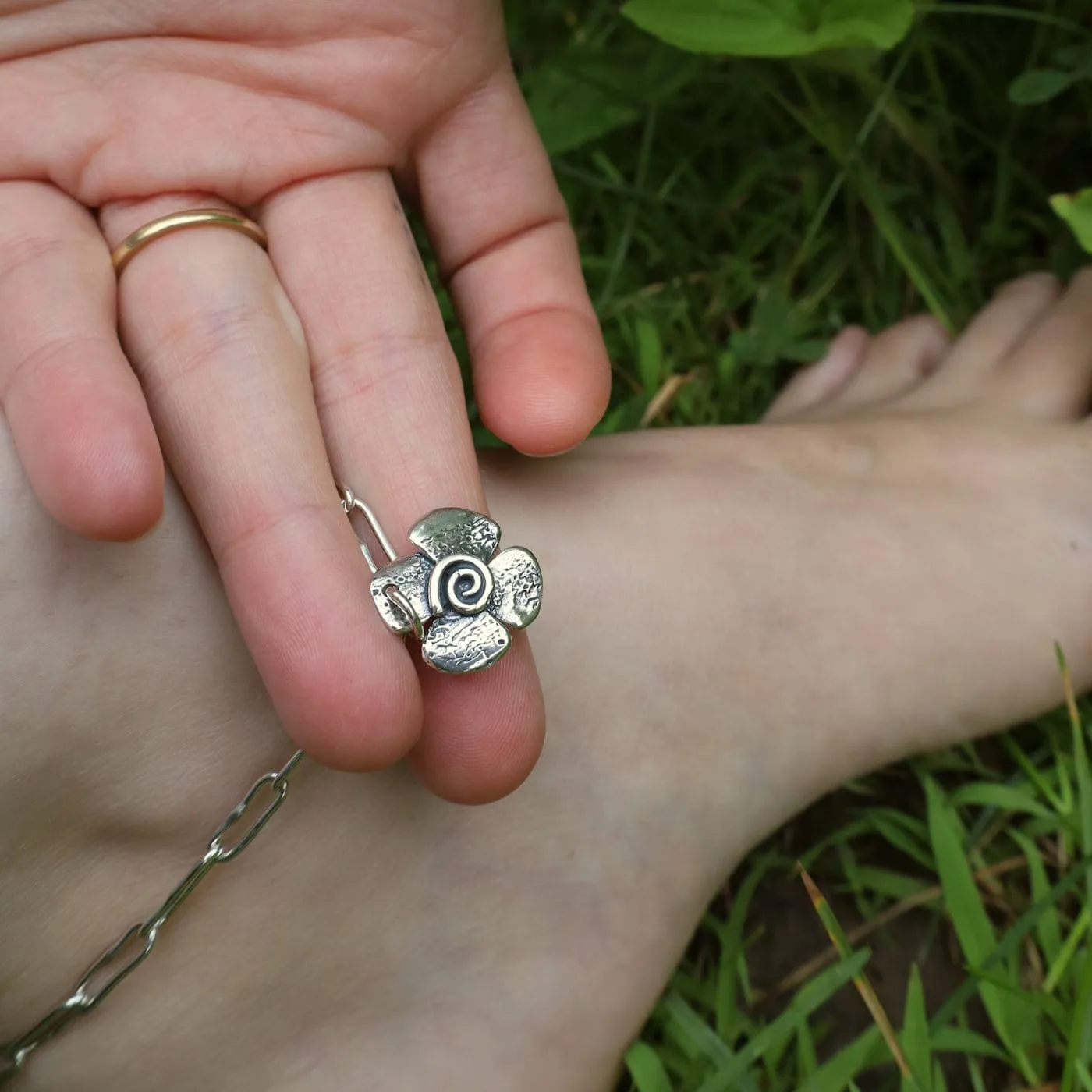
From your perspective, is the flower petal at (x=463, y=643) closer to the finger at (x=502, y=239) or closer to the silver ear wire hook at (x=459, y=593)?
the silver ear wire hook at (x=459, y=593)

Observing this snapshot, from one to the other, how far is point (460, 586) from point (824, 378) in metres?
0.97

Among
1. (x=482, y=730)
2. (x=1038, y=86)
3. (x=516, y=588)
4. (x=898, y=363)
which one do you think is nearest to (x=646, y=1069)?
(x=482, y=730)

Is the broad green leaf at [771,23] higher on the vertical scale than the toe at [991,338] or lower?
higher

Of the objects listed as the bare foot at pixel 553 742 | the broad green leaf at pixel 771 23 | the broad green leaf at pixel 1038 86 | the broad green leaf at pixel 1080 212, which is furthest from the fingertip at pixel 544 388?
the broad green leaf at pixel 1038 86

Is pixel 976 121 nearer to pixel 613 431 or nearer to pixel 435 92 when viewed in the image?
pixel 613 431

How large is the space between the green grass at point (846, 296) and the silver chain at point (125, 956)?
0.49m

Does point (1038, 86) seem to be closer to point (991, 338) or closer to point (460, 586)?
point (991, 338)

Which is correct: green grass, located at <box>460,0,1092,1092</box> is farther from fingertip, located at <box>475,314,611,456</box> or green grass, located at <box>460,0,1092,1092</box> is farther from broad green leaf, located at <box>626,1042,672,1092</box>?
fingertip, located at <box>475,314,611,456</box>

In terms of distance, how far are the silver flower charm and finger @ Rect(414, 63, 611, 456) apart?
0.74ft

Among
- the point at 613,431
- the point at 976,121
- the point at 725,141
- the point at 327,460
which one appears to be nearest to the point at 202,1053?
the point at 327,460

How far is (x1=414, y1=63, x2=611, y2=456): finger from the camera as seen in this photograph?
3.89 ft

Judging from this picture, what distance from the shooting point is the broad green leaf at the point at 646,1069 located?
117cm

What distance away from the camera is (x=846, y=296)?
1.79 metres

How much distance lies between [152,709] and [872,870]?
0.84 meters
